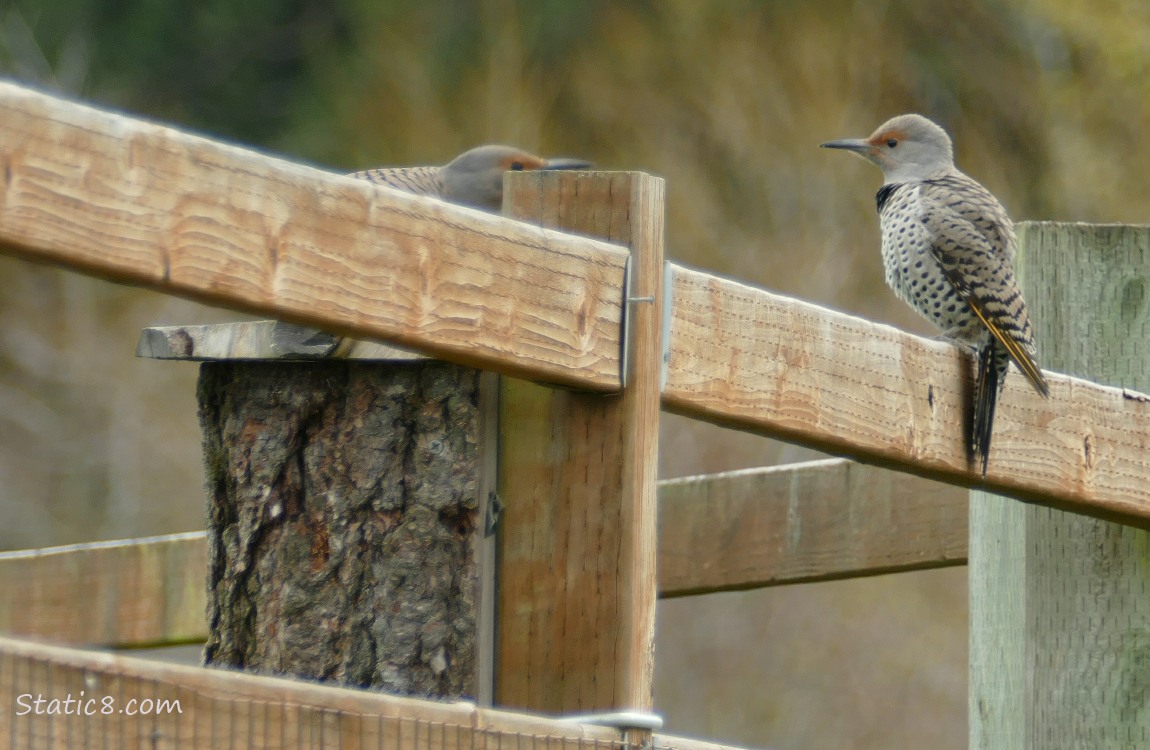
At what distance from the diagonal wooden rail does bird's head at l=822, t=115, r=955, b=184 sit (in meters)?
2.46

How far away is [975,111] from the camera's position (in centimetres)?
1109

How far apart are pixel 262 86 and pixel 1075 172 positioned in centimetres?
790

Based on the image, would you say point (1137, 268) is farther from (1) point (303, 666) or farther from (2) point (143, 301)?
(2) point (143, 301)

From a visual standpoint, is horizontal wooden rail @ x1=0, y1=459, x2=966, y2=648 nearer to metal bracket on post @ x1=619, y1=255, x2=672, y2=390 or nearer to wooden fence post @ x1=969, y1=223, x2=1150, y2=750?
wooden fence post @ x1=969, y1=223, x2=1150, y2=750

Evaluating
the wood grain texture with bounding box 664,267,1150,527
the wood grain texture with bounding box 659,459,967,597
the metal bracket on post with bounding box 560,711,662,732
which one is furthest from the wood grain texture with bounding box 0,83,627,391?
the wood grain texture with bounding box 659,459,967,597

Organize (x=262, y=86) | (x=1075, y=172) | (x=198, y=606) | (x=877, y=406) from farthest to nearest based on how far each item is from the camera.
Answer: (x=262, y=86) → (x=1075, y=172) → (x=198, y=606) → (x=877, y=406)

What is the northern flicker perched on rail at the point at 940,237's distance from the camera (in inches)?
A: 136

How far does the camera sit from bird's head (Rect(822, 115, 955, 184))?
14.5 ft

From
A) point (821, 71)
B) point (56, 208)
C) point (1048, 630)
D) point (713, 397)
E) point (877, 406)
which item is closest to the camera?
point (56, 208)

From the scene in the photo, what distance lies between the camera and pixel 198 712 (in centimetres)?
103

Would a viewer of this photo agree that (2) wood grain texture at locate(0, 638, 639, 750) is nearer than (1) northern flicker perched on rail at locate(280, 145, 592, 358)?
Yes

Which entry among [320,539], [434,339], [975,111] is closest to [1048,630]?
[320,539]

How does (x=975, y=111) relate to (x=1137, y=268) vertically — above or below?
above

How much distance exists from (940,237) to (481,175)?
117 centimetres
